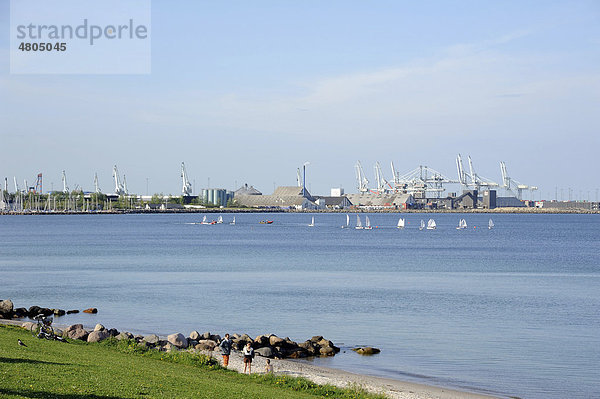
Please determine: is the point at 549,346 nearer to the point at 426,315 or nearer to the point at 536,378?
the point at 536,378

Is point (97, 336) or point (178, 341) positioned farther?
point (178, 341)

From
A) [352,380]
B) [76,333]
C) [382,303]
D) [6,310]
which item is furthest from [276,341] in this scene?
[382,303]

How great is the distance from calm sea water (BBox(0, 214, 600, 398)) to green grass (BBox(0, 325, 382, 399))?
17.2 feet

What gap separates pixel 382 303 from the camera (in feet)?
124

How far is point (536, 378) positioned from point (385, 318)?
37.4 ft

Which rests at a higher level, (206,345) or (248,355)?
(248,355)

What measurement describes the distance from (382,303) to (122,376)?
23662 millimetres

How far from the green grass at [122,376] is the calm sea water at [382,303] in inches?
206

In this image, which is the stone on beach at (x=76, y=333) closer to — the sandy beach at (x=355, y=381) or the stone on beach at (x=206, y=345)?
the stone on beach at (x=206, y=345)

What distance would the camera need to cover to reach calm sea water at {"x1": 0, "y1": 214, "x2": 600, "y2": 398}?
23656mm

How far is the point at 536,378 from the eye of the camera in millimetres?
21859

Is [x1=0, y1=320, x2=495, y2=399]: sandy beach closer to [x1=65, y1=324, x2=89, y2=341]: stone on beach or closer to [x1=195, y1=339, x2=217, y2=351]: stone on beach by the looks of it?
[x1=195, y1=339, x2=217, y2=351]: stone on beach

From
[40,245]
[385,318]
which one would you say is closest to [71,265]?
[40,245]

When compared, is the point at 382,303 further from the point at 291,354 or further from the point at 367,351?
the point at 291,354
